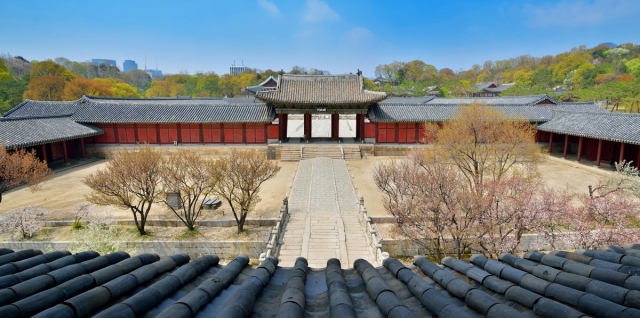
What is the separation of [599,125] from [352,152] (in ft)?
60.1

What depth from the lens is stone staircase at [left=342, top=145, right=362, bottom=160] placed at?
97.2ft

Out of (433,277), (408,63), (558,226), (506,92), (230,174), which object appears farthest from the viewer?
(408,63)

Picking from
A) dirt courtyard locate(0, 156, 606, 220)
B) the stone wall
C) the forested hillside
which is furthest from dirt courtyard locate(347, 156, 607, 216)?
the forested hillside

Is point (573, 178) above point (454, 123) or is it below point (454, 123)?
below

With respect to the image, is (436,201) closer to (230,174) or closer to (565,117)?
(230,174)

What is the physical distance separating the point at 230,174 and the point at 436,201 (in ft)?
29.1

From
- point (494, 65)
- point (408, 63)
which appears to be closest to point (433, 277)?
point (408, 63)

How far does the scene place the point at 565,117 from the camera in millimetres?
30062

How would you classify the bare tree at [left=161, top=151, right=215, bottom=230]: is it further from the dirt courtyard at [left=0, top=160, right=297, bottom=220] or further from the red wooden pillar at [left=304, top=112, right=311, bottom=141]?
the red wooden pillar at [left=304, top=112, right=311, bottom=141]

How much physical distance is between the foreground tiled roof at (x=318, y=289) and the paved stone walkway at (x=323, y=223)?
8.39m

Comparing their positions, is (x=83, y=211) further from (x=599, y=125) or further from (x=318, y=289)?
(x=599, y=125)

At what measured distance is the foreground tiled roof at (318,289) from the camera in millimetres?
3039

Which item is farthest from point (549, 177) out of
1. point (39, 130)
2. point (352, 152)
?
point (39, 130)

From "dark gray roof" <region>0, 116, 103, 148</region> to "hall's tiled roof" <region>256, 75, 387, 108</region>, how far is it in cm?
1469
